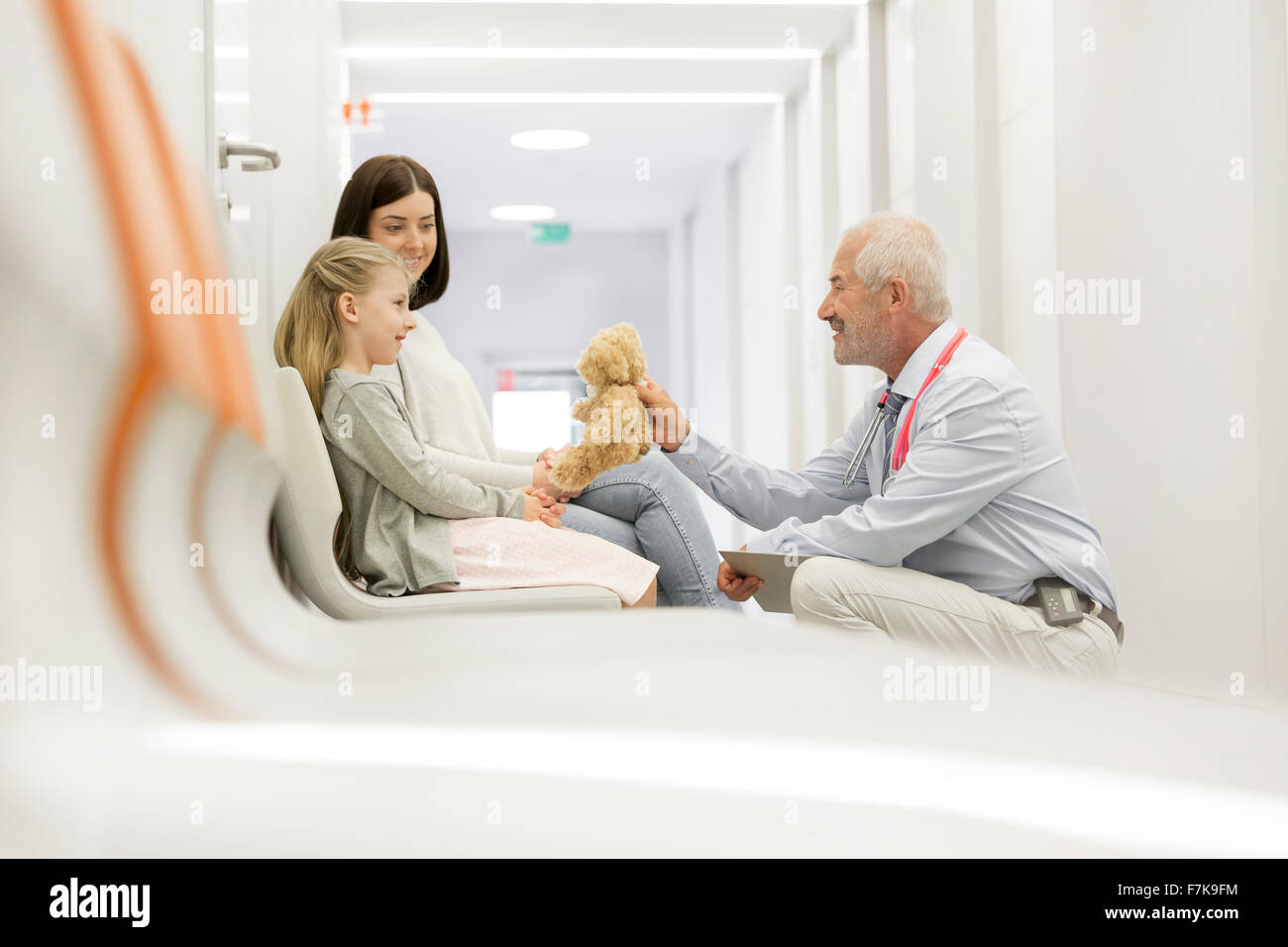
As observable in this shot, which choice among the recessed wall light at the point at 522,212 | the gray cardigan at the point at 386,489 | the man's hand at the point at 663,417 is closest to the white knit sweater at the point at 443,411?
the gray cardigan at the point at 386,489

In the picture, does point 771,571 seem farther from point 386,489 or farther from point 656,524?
point 386,489

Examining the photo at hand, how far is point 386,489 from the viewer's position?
67.8 inches

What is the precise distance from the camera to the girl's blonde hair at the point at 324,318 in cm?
173

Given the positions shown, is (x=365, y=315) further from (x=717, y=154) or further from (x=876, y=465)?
(x=717, y=154)

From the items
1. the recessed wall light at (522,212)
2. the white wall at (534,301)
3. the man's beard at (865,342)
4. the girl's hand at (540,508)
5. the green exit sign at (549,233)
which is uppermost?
the recessed wall light at (522,212)

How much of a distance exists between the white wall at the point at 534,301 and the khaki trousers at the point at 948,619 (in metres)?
5.66

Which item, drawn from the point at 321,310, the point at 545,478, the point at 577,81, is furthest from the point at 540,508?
the point at 577,81

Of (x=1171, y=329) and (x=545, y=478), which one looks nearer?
(x=545, y=478)

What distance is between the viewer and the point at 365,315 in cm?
176

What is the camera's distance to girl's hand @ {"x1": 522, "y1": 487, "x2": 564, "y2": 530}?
6.08ft

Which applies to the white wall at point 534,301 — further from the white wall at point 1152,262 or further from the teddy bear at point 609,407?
the teddy bear at point 609,407

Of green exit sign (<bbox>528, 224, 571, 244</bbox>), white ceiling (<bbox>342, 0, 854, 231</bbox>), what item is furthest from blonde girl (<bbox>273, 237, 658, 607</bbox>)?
green exit sign (<bbox>528, 224, 571, 244</bbox>)

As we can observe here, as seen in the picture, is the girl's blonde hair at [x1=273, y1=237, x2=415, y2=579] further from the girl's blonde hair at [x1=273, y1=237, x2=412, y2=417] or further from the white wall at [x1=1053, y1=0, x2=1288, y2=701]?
the white wall at [x1=1053, y1=0, x2=1288, y2=701]

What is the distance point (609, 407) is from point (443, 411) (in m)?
0.37
